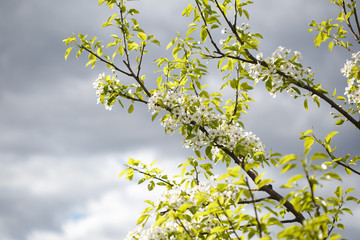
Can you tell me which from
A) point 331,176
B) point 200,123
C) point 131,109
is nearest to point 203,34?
point 200,123

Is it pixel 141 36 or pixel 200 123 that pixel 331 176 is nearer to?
pixel 200 123

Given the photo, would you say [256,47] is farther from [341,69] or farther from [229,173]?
[229,173]

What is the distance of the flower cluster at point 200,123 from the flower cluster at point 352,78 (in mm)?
1846

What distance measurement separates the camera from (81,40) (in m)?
4.73

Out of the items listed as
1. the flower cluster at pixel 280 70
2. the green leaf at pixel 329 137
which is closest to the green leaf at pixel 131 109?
the flower cluster at pixel 280 70

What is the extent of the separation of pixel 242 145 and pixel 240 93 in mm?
843

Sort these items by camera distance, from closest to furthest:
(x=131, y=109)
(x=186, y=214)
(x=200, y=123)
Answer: (x=186, y=214)
(x=200, y=123)
(x=131, y=109)

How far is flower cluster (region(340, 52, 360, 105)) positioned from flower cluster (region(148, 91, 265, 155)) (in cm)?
185

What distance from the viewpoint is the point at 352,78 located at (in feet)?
17.0

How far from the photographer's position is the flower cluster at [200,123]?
13.8ft

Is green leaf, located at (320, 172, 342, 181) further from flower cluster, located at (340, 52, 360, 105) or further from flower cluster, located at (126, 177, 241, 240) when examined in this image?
flower cluster, located at (340, 52, 360, 105)

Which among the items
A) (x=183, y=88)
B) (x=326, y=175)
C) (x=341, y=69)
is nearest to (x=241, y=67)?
(x=183, y=88)

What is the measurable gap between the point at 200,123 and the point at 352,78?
8.88 feet

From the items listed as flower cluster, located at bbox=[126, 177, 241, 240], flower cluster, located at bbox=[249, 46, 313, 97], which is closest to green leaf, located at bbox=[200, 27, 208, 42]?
flower cluster, located at bbox=[249, 46, 313, 97]
